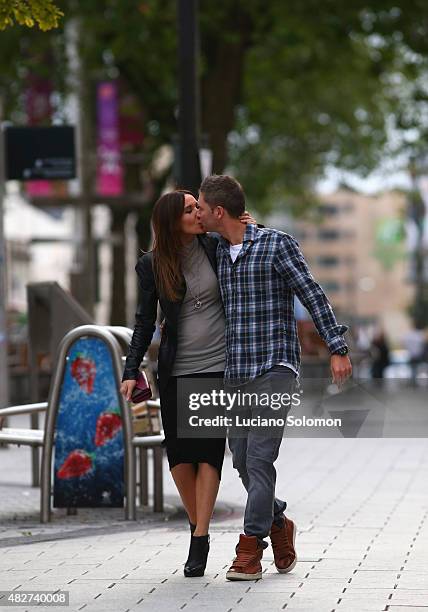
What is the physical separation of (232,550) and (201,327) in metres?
1.45

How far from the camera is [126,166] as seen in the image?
34438 mm

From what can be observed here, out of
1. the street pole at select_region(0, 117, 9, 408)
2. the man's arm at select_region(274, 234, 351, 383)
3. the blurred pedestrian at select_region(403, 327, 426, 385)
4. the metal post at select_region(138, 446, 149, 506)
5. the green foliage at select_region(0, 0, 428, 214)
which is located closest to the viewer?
the man's arm at select_region(274, 234, 351, 383)

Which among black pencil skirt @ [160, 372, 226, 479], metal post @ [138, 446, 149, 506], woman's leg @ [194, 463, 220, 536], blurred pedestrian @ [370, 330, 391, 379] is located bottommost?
blurred pedestrian @ [370, 330, 391, 379]

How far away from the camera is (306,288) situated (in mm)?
7145

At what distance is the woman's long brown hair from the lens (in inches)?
285

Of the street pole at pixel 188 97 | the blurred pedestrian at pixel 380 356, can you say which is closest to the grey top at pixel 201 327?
the street pole at pixel 188 97

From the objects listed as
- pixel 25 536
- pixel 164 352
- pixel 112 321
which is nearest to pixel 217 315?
pixel 164 352

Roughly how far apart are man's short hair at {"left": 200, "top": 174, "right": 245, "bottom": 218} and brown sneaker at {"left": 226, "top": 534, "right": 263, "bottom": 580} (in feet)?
4.48

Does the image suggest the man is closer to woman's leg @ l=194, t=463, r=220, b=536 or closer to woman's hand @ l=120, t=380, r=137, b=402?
woman's leg @ l=194, t=463, r=220, b=536

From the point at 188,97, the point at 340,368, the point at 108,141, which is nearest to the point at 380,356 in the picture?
the point at 108,141

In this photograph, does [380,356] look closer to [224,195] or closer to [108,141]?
[108,141]

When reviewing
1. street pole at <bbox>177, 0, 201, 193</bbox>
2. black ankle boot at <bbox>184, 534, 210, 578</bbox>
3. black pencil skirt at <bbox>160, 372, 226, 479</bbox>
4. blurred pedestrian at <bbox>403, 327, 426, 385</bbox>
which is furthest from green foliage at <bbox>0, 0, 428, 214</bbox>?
black ankle boot at <bbox>184, 534, 210, 578</bbox>

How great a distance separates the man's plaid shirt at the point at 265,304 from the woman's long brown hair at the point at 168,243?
21cm

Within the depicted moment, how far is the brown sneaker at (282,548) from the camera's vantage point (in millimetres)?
7355
